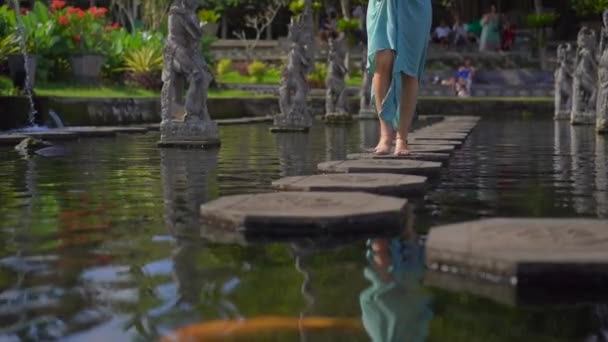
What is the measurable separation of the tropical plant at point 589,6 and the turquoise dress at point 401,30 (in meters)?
28.9

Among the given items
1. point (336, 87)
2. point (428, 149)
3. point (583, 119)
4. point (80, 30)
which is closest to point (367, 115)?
point (336, 87)

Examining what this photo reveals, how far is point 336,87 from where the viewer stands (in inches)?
803

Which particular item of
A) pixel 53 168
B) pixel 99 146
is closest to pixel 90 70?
pixel 99 146

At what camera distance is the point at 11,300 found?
285 cm

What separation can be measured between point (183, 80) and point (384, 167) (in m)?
5.37

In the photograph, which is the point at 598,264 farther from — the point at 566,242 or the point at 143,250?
the point at 143,250

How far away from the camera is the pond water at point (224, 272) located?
254 cm

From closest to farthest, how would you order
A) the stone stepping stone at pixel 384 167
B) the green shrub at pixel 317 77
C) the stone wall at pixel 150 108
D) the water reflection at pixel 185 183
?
the water reflection at pixel 185 183 < the stone stepping stone at pixel 384 167 < the stone wall at pixel 150 108 < the green shrub at pixel 317 77

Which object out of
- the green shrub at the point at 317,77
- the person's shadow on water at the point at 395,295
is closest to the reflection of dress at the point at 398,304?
the person's shadow on water at the point at 395,295

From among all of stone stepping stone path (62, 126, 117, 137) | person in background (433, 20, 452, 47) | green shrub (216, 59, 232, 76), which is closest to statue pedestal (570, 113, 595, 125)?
stone stepping stone path (62, 126, 117, 137)

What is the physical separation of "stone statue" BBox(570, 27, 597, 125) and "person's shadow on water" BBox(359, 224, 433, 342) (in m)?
14.6

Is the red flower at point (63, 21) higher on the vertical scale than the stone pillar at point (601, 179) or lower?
higher

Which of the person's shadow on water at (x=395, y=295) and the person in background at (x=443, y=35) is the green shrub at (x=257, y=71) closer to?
the person in background at (x=443, y=35)

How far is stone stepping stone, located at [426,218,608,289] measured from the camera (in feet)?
9.83
